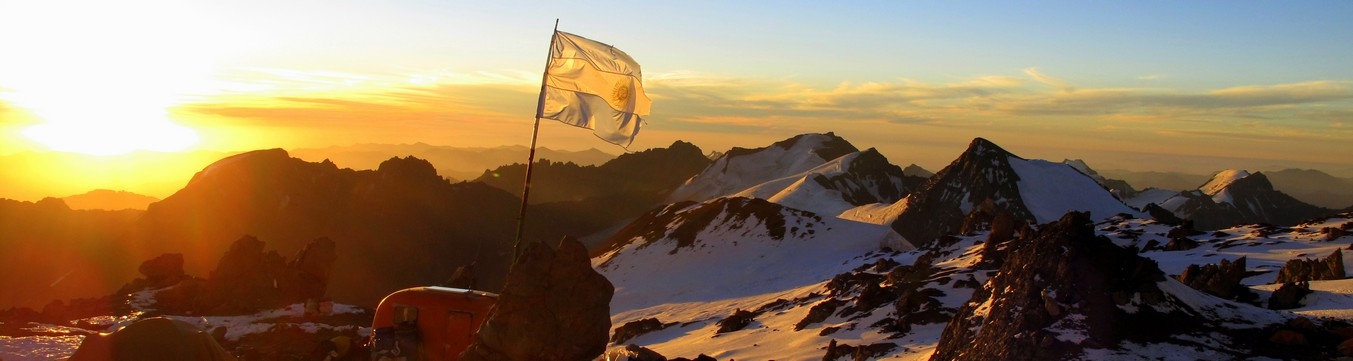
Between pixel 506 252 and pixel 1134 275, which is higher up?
pixel 1134 275

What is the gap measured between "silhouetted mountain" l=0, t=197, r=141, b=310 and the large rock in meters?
82.8

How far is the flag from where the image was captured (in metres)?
21.3

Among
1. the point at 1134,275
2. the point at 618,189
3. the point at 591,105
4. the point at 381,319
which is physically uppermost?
the point at 591,105

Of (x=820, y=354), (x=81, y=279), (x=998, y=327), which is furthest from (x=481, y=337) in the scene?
(x=81, y=279)

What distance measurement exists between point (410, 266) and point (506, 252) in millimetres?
12029

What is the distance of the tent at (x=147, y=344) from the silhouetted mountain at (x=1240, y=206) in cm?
18282

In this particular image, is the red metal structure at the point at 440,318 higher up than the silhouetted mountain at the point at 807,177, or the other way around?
the red metal structure at the point at 440,318

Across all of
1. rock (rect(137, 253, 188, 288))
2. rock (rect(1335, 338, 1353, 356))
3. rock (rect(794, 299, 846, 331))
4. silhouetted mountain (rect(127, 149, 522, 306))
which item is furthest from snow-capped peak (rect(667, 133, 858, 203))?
rock (rect(1335, 338, 1353, 356))

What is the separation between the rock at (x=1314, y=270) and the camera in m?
28.4

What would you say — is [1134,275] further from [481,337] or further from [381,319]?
[381,319]

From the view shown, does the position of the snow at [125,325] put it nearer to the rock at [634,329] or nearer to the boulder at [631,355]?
the boulder at [631,355]

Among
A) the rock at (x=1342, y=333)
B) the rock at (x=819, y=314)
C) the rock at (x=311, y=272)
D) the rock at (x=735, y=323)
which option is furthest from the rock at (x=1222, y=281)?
the rock at (x=311, y=272)

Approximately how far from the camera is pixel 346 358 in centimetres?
2266

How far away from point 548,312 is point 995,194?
3624 inches
